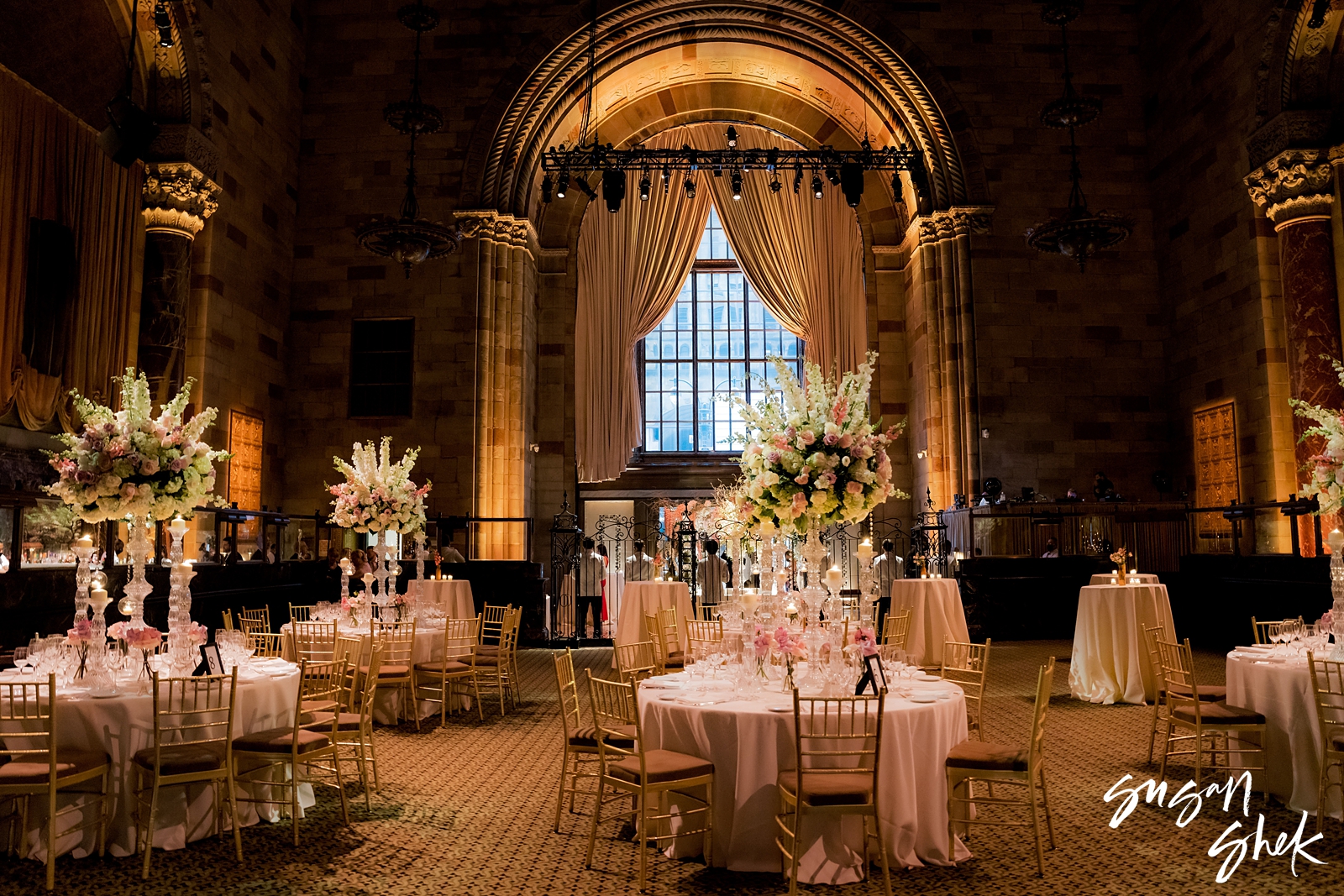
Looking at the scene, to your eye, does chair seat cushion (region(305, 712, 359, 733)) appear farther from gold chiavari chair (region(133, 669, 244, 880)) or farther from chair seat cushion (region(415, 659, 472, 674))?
chair seat cushion (region(415, 659, 472, 674))

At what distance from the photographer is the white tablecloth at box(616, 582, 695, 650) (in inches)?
385

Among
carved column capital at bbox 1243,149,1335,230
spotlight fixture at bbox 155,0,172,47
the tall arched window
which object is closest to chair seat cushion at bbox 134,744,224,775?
spotlight fixture at bbox 155,0,172,47

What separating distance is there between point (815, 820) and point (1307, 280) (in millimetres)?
11253

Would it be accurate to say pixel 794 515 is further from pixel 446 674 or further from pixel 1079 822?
pixel 446 674

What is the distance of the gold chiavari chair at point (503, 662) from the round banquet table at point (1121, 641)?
15.7 feet

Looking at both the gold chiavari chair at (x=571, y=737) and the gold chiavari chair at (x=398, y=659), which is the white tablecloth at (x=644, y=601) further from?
the gold chiavari chair at (x=571, y=737)

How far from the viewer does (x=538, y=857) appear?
427 centimetres

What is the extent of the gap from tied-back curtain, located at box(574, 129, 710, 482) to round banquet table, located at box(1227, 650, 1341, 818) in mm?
13408

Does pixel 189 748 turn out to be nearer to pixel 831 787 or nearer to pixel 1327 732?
pixel 831 787

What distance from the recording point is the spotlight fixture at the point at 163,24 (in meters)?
10.3

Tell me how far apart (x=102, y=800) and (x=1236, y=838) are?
513cm

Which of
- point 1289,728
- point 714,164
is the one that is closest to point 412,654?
point 1289,728

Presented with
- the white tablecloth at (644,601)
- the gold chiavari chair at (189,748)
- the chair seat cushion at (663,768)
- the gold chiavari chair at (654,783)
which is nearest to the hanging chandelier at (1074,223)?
the white tablecloth at (644,601)

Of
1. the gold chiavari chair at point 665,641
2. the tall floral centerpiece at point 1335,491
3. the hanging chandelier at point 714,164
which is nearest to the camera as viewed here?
the tall floral centerpiece at point 1335,491
